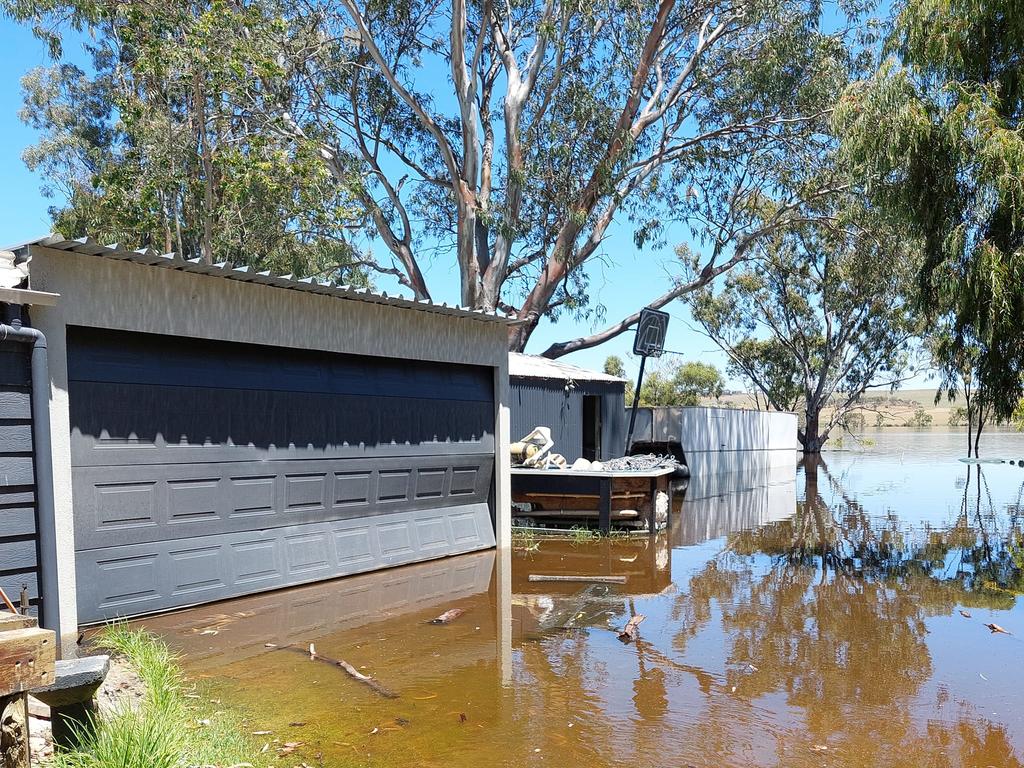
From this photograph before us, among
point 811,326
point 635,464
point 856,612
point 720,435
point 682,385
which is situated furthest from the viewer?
point 682,385

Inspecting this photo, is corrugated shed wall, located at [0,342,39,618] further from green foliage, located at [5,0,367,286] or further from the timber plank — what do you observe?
green foliage, located at [5,0,367,286]

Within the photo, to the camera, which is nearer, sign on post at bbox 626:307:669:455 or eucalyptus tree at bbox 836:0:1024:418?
Result: eucalyptus tree at bbox 836:0:1024:418

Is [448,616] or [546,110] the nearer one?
[448,616]

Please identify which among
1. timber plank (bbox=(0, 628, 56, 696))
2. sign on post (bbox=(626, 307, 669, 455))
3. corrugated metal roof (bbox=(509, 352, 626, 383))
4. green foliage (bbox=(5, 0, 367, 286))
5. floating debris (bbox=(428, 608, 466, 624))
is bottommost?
floating debris (bbox=(428, 608, 466, 624))

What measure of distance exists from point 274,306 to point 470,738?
4942mm

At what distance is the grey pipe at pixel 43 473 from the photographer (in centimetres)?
600

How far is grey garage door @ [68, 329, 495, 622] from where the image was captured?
6.96 meters

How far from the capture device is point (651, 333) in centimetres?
1677

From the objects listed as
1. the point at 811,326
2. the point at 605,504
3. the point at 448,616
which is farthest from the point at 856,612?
the point at 811,326

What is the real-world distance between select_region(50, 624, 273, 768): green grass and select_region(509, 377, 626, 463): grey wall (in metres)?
9.14

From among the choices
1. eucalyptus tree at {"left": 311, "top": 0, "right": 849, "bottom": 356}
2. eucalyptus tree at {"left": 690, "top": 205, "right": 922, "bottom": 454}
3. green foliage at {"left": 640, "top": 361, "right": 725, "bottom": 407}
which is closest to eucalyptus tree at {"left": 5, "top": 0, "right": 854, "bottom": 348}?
eucalyptus tree at {"left": 311, "top": 0, "right": 849, "bottom": 356}

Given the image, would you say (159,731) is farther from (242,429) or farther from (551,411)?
(551,411)

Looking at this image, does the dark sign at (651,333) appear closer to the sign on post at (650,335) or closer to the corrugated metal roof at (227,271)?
the sign on post at (650,335)

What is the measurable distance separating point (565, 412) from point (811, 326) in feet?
76.8
